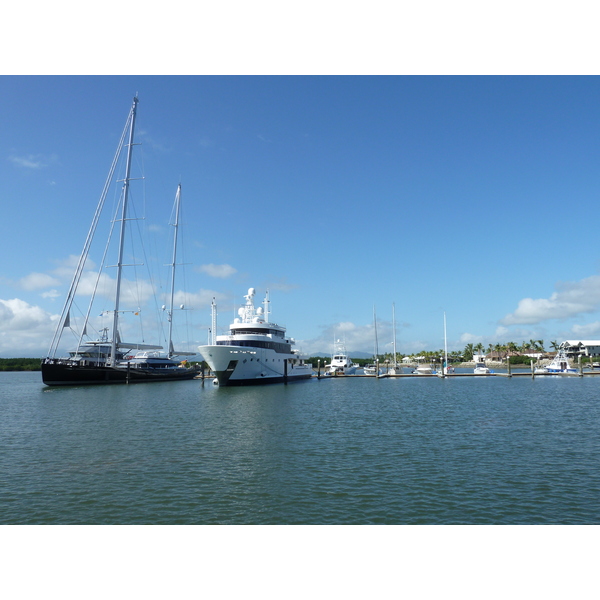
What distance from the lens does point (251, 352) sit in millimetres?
56688

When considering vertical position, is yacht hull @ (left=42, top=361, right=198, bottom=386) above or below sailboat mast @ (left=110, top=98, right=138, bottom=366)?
below

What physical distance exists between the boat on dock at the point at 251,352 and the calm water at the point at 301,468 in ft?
75.8

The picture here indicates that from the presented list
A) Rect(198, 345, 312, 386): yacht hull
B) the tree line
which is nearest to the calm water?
Rect(198, 345, 312, 386): yacht hull

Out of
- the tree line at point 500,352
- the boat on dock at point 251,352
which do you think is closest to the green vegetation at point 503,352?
the tree line at point 500,352

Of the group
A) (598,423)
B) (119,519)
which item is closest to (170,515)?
(119,519)

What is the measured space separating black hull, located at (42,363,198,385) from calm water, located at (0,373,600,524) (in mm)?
28325

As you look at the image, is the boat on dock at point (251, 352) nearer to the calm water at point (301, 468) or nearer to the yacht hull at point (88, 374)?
the yacht hull at point (88, 374)

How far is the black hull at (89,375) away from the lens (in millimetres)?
57500

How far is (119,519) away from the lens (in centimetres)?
→ 1144

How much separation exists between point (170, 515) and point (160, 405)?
2789 cm

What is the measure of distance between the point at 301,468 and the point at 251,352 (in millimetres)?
40861

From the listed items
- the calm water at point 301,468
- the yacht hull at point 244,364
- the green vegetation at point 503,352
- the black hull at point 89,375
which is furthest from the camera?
the green vegetation at point 503,352

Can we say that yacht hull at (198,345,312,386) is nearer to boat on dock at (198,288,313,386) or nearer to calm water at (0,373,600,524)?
boat on dock at (198,288,313,386)

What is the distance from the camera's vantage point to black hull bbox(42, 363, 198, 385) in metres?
57.5
